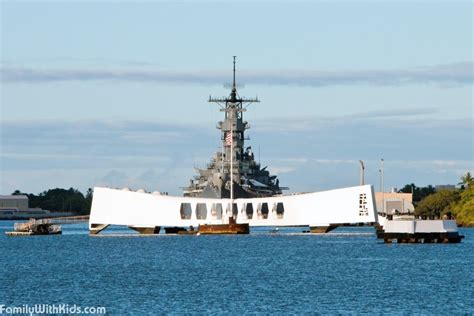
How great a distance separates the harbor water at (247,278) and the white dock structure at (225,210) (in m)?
18.6

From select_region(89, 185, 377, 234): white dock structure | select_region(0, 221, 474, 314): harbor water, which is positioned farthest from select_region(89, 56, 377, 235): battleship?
select_region(0, 221, 474, 314): harbor water

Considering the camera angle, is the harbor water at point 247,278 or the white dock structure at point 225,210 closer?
the harbor water at point 247,278

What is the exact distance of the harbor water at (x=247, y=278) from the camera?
69.8 m

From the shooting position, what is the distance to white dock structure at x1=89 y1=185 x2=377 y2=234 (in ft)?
513

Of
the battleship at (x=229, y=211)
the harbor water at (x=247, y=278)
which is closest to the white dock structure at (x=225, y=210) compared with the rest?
the battleship at (x=229, y=211)

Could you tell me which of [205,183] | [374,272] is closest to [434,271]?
[374,272]

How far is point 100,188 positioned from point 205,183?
113 ft

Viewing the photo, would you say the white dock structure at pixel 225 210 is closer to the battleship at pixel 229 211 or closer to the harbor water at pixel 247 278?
the battleship at pixel 229 211

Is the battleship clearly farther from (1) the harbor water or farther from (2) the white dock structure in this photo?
(1) the harbor water

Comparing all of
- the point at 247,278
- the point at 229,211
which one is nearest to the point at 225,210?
the point at 229,211

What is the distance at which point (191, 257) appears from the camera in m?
114

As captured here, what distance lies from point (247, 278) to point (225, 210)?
7810cm

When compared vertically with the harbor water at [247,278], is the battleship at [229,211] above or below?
above

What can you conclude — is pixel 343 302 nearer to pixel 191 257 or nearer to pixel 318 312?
pixel 318 312
